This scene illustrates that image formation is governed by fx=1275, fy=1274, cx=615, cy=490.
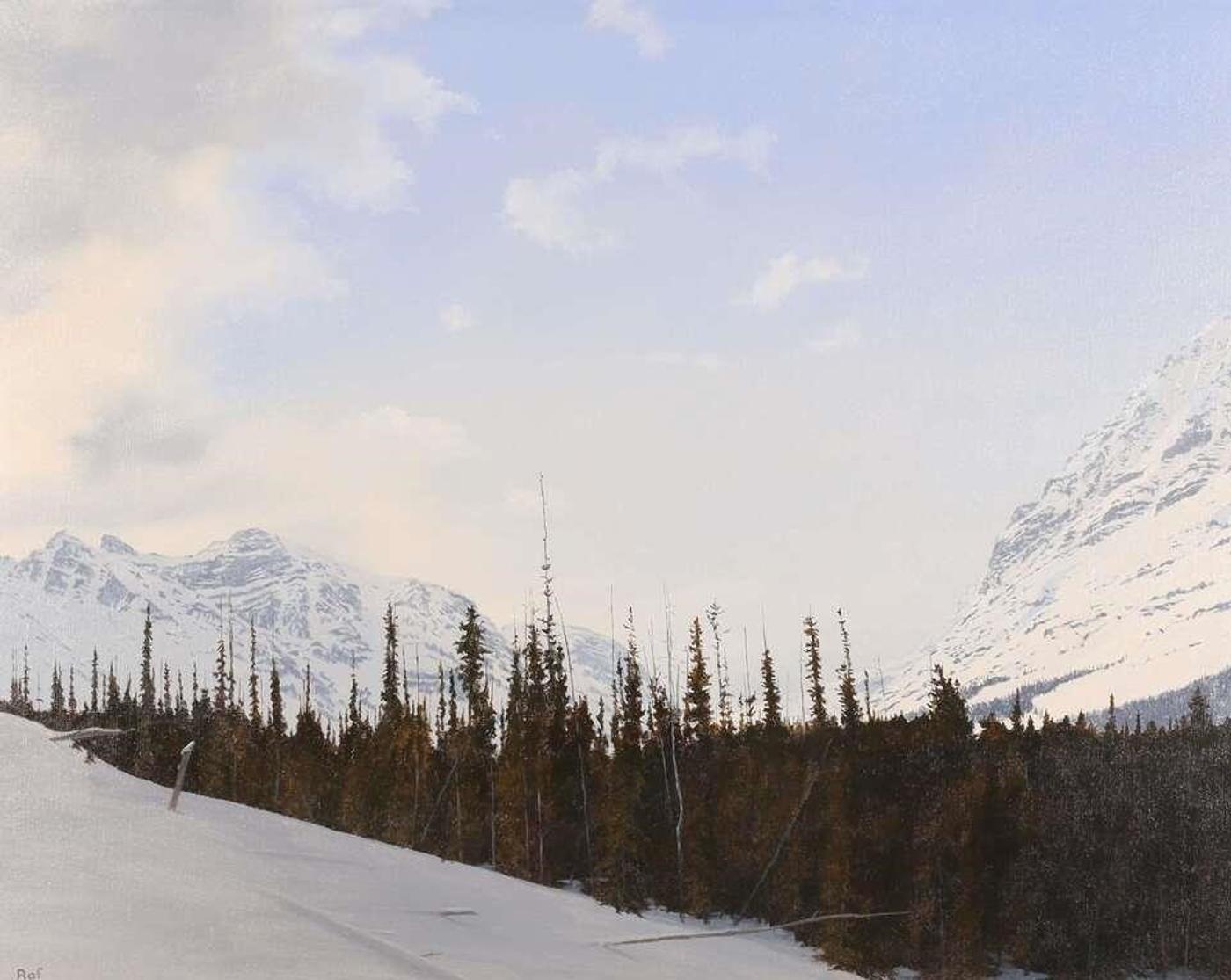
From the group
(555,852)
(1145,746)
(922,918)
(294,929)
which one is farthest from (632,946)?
(1145,746)

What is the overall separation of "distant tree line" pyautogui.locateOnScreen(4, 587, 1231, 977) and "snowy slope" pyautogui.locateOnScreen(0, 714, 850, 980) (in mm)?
42497

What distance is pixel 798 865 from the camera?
6194cm

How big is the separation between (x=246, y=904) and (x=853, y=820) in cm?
5887

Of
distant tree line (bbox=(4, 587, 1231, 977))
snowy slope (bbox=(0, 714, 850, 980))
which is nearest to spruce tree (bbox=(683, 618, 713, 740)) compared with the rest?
distant tree line (bbox=(4, 587, 1231, 977))

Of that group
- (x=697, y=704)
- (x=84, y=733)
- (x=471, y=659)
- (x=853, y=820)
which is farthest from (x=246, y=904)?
(x=471, y=659)

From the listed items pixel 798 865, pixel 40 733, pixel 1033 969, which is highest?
pixel 40 733

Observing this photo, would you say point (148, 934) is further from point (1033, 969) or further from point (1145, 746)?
point (1145, 746)

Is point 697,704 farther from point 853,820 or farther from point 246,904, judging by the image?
point 246,904

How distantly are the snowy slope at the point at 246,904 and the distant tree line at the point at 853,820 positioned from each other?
42497mm

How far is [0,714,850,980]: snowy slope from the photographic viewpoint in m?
7.20

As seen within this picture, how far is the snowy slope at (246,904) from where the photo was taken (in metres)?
7.20

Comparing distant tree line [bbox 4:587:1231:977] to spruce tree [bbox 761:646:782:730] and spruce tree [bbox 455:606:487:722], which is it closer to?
spruce tree [bbox 761:646:782:730]

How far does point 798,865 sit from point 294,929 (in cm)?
5719

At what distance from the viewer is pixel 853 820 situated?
209 ft
